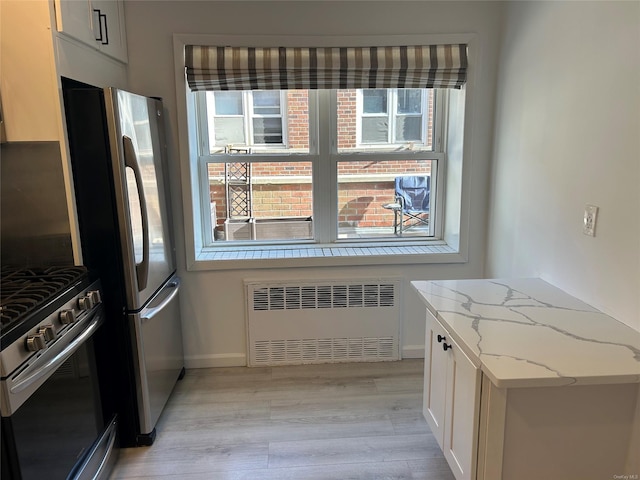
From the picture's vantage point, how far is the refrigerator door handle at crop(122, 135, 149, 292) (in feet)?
6.55

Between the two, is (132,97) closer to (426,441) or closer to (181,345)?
(181,345)

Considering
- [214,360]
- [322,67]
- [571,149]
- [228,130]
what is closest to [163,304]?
[214,360]

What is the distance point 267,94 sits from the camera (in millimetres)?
2961

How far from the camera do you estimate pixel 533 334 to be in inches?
63.7

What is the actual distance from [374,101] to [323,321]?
1482mm

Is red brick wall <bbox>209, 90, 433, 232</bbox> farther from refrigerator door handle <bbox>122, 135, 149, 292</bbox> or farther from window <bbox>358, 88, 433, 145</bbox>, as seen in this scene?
refrigerator door handle <bbox>122, 135, 149, 292</bbox>

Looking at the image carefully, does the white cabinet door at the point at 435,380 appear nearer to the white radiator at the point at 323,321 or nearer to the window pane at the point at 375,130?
the white radiator at the point at 323,321

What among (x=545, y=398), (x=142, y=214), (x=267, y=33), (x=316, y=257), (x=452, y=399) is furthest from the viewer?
(x=316, y=257)

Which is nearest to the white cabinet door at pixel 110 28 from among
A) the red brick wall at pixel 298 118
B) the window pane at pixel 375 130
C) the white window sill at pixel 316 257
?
the red brick wall at pixel 298 118

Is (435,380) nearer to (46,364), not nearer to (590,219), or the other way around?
(590,219)

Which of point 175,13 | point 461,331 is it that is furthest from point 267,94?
point 461,331

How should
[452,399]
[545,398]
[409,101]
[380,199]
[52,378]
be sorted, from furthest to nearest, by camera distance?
[380,199]
[409,101]
[452,399]
[52,378]
[545,398]

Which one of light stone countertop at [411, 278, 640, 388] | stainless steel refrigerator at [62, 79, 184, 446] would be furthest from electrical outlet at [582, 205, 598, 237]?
stainless steel refrigerator at [62, 79, 184, 446]

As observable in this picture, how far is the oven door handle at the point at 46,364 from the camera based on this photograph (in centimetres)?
139
